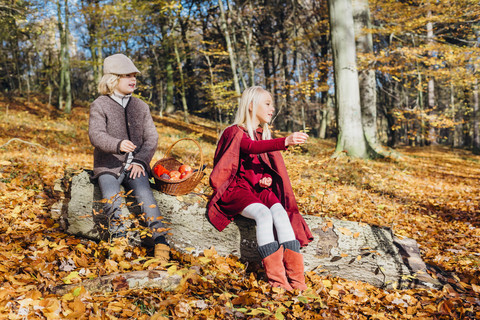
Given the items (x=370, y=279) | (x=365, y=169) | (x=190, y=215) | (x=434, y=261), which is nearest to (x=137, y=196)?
(x=190, y=215)

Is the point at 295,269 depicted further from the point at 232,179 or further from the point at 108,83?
the point at 108,83

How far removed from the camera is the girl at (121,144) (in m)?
3.17

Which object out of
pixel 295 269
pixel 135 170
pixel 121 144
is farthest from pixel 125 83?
pixel 295 269

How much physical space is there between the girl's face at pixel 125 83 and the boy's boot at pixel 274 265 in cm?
223

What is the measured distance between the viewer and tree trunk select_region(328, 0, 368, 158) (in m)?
8.61

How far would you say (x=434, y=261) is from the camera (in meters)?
3.88

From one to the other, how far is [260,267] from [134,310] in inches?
55.4

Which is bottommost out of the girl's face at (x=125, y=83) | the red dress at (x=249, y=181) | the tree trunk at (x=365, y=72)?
Answer: the red dress at (x=249, y=181)

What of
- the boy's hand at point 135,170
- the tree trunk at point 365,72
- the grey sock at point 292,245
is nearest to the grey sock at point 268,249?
the grey sock at point 292,245

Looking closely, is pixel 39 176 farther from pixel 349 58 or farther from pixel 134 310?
pixel 349 58

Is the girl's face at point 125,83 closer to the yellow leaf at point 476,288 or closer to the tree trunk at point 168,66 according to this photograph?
the yellow leaf at point 476,288

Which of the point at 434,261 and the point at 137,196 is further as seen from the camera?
the point at 434,261

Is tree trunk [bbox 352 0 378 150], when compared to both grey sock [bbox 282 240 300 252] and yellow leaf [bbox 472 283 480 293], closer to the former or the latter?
yellow leaf [bbox 472 283 480 293]

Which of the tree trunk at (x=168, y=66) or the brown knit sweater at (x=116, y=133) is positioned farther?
the tree trunk at (x=168, y=66)
